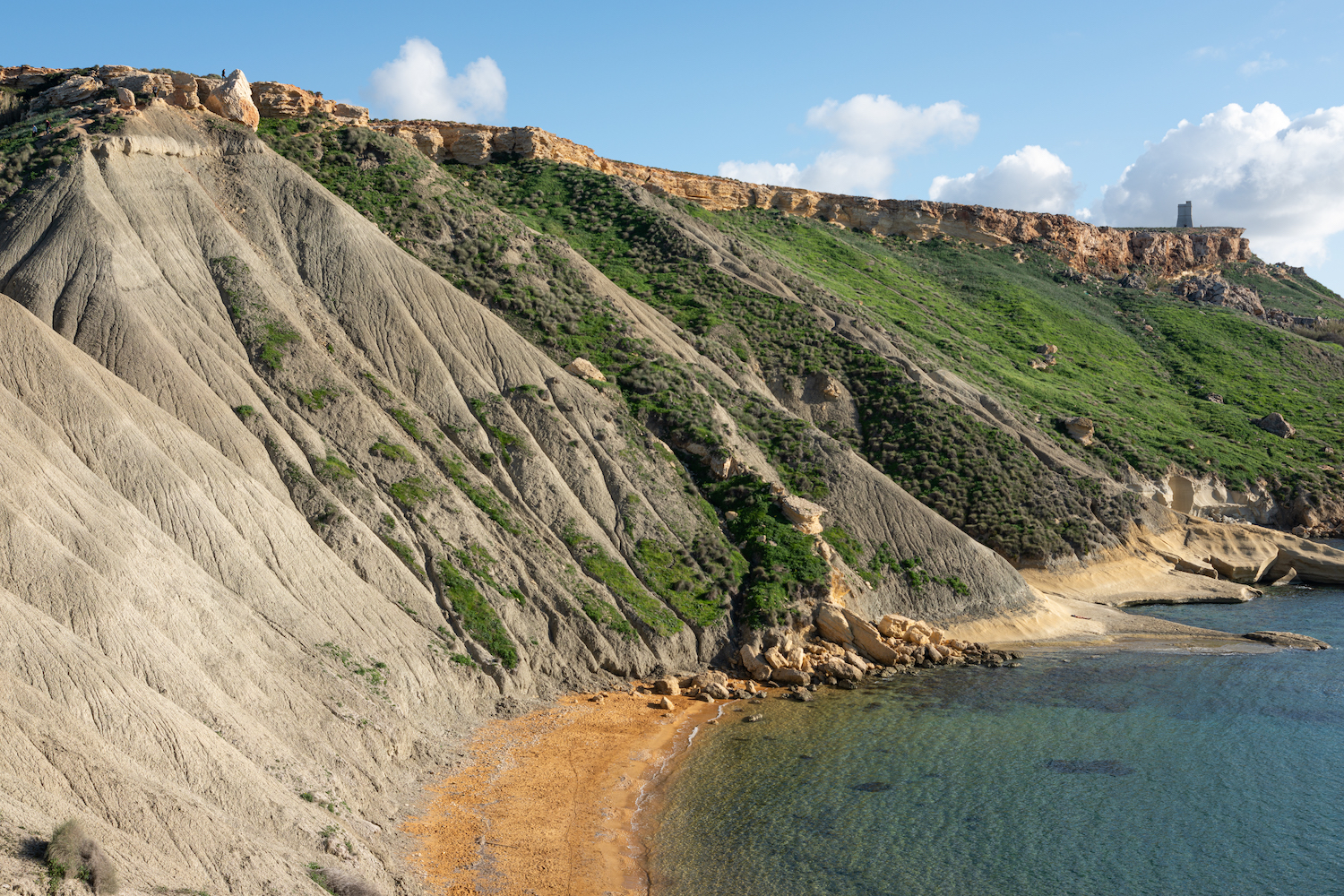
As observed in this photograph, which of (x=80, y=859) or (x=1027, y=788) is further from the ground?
(x=80, y=859)

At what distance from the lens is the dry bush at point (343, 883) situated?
16484mm

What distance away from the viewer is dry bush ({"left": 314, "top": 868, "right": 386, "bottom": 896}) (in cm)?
1648

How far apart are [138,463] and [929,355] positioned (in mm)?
51177

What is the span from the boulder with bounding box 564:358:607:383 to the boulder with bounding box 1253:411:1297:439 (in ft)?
186

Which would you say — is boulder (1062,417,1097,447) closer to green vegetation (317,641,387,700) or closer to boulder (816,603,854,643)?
boulder (816,603,854,643)

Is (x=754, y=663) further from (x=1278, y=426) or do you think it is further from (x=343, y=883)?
(x=1278, y=426)

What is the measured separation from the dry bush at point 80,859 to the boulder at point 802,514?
2961 cm

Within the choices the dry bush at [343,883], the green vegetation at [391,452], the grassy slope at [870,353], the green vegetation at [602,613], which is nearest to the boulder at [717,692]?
the green vegetation at [602,613]

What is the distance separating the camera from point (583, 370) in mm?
43000

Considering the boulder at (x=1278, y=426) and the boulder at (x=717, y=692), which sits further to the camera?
the boulder at (x=1278, y=426)

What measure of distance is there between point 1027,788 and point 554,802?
12689 millimetres

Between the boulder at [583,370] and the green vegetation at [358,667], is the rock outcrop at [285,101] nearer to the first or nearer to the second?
the boulder at [583,370]

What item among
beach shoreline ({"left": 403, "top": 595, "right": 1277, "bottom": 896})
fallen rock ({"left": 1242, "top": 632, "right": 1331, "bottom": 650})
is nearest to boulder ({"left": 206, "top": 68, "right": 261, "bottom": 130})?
beach shoreline ({"left": 403, "top": 595, "right": 1277, "bottom": 896})

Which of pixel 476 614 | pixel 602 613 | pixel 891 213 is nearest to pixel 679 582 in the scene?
pixel 602 613
